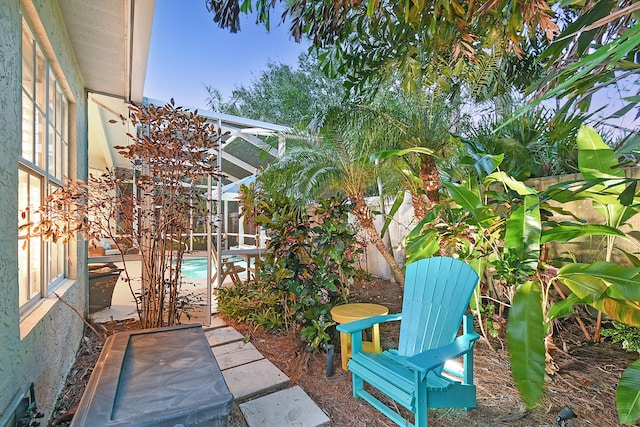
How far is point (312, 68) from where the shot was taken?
12.8m

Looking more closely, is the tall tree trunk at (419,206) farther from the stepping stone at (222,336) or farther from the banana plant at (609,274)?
the stepping stone at (222,336)

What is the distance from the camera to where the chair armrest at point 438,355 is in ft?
5.77

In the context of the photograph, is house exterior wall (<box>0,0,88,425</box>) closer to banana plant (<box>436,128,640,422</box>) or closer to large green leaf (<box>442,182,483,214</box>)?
banana plant (<box>436,128,640,422</box>)

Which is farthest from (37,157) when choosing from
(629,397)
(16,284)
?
(629,397)

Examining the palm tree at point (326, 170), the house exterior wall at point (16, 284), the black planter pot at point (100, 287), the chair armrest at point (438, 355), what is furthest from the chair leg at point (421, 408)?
the black planter pot at point (100, 287)

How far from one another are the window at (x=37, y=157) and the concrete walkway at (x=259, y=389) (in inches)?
63.4

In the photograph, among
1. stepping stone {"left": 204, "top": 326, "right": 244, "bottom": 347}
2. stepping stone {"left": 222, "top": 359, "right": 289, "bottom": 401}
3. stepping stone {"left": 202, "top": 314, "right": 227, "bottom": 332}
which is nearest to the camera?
stepping stone {"left": 222, "top": 359, "right": 289, "bottom": 401}

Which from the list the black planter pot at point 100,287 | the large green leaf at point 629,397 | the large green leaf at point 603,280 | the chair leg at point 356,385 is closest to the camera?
the large green leaf at point 629,397

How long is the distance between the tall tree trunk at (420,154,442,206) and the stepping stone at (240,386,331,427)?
8.47 ft

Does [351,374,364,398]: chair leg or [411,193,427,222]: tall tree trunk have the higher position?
[411,193,427,222]: tall tree trunk

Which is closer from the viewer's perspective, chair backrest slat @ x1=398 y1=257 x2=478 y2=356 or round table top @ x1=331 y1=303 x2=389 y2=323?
chair backrest slat @ x1=398 y1=257 x2=478 y2=356

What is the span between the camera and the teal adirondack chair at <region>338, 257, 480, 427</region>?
189cm

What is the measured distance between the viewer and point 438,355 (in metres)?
1.88

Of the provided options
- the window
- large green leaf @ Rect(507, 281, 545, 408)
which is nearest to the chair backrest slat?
large green leaf @ Rect(507, 281, 545, 408)
